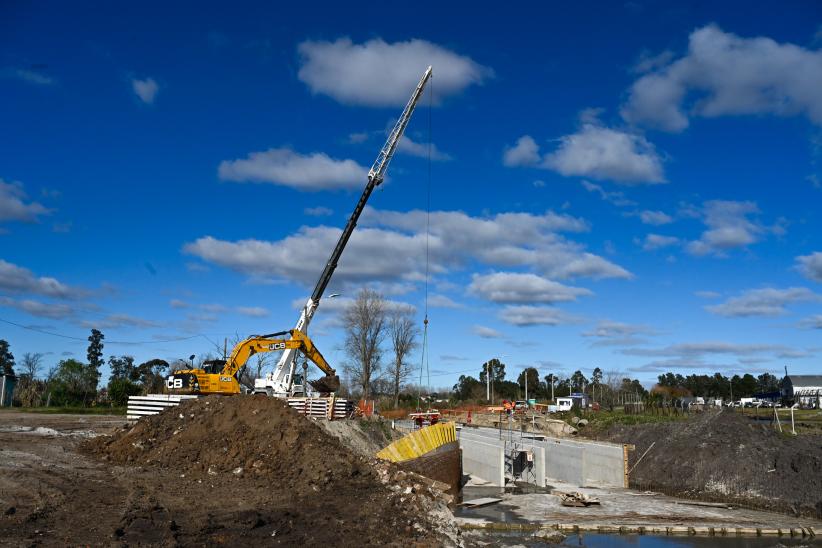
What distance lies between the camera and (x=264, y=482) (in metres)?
14.5

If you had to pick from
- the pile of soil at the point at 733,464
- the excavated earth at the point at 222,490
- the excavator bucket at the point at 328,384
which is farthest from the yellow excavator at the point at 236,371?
the pile of soil at the point at 733,464

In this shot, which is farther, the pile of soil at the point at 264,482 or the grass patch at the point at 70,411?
the grass patch at the point at 70,411

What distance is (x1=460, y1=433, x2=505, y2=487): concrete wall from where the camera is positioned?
88.7 ft

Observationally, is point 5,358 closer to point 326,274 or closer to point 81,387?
point 81,387

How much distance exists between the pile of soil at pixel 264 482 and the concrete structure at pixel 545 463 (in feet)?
40.4

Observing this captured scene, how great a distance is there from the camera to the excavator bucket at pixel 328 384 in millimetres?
28047

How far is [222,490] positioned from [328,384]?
1452 centimetres

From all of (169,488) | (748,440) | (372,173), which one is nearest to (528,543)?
(169,488)

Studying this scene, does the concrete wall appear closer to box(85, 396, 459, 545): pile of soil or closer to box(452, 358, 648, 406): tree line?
box(85, 396, 459, 545): pile of soil

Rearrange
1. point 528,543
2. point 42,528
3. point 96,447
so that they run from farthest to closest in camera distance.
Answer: point 96,447, point 528,543, point 42,528

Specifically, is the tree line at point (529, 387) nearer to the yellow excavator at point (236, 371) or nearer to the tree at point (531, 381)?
the tree at point (531, 381)

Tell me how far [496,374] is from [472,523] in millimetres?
107780

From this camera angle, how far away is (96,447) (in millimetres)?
17656

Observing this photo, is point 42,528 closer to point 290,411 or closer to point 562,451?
point 290,411
